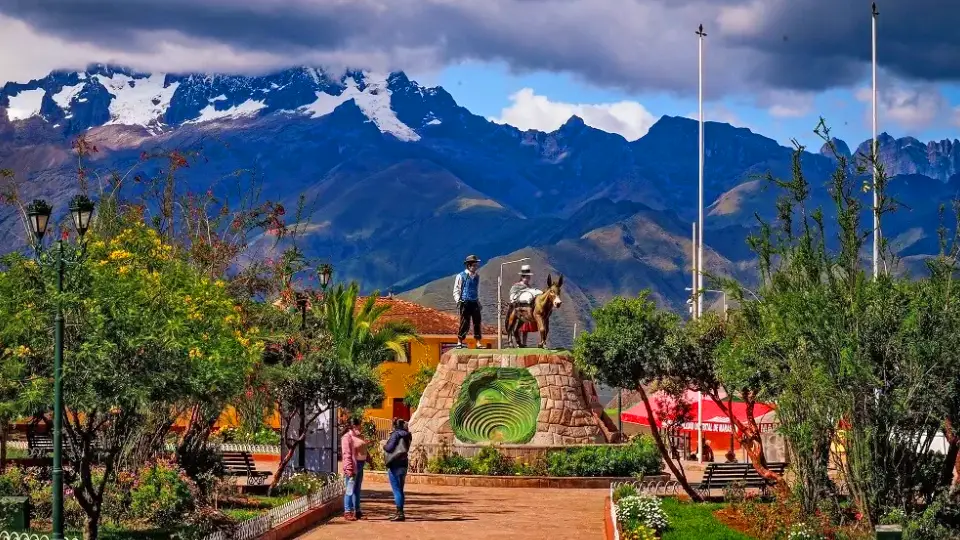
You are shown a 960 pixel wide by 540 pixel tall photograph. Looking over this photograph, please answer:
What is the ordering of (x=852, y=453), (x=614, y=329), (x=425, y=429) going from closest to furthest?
(x=852, y=453) < (x=614, y=329) < (x=425, y=429)

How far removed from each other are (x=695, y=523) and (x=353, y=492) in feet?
18.9

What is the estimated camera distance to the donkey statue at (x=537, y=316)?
34.7 m

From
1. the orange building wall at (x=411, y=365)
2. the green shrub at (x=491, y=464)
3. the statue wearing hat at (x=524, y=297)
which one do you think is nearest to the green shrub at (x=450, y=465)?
the green shrub at (x=491, y=464)

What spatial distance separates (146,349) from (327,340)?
13689 mm

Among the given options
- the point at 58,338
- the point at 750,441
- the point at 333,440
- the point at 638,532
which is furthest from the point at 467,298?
the point at 58,338

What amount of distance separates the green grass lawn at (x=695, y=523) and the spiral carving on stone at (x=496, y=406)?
8.34 metres

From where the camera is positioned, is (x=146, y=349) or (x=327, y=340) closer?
(x=146, y=349)

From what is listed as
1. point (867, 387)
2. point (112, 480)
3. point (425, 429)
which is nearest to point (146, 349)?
point (112, 480)

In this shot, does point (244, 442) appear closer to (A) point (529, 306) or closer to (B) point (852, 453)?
(A) point (529, 306)

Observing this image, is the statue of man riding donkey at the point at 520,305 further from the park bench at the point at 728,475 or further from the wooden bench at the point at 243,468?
the wooden bench at the point at 243,468

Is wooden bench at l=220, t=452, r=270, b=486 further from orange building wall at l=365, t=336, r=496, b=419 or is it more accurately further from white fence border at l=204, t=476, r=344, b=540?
orange building wall at l=365, t=336, r=496, b=419

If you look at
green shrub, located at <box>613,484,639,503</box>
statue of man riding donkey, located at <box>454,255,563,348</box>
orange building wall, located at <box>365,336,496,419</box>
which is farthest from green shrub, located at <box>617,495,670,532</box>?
orange building wall, located at <box>365,336,496,419</box>

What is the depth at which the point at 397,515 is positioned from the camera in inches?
955

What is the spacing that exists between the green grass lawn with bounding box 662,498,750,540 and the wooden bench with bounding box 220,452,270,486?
24.7 ft
